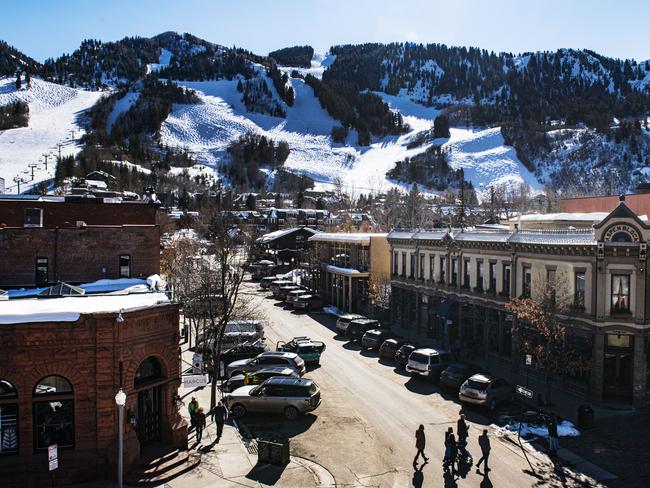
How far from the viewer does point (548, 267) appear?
29922 mm

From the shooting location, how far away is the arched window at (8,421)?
17.1 meters

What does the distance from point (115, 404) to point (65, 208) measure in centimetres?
2087

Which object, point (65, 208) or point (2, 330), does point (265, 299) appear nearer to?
point (65, 208)

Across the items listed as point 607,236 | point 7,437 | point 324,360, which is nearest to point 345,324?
point 324,360

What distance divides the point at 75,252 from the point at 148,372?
443 inches

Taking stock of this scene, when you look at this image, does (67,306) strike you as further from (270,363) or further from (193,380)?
(270,363)

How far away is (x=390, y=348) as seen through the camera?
34562 mm

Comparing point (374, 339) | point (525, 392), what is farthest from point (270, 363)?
point (525, 392)

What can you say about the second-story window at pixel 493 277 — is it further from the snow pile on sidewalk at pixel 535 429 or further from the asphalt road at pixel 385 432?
the snow pile on sidewalk at pixel 535 429

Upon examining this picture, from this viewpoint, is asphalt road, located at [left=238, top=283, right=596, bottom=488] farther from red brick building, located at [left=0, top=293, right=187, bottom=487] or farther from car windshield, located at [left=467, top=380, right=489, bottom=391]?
red brick building, located at [left=0, top=293, right=187, bottom=487]

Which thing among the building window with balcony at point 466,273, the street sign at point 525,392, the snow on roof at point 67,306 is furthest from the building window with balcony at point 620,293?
the snow on roof at point 67,306

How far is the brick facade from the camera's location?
2744 cm

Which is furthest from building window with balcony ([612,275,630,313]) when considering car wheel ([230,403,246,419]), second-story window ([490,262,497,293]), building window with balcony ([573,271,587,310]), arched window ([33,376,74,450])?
arched window ([33,376,74,450])

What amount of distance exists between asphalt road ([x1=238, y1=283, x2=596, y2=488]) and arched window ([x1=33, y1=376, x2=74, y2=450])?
7402mm
